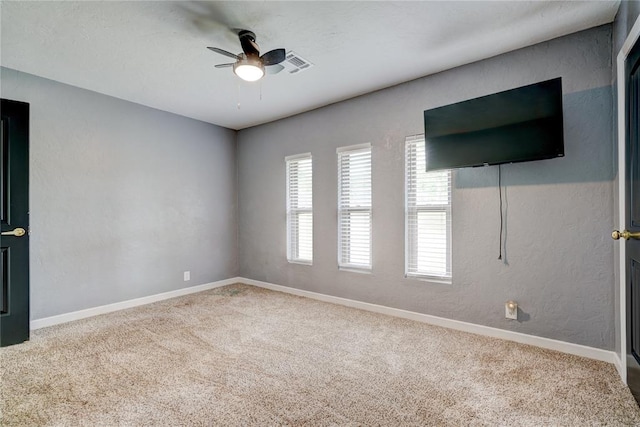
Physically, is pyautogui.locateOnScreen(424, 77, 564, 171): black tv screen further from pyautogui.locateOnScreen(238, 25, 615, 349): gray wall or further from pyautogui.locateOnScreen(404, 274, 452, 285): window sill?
pyautogui.locateOnScreen(404, 274, 452, 285): window sill

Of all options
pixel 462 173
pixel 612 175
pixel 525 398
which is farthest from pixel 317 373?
pixel 612 175

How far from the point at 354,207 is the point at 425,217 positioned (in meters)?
0.92

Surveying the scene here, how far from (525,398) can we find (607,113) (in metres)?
2.25

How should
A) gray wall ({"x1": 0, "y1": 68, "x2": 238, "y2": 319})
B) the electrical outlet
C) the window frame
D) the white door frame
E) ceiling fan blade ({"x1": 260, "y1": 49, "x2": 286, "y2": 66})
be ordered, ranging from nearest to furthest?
1. the white door frame
2. ceiling fan blade ({"x1": 260, "y1": 49, "x2": 286, "y2": 66})
3. the electrical outlet
4. gray wall ({"x1": 0, "y1": 68, "x2": 238, "y2": 319})
5. the window frame

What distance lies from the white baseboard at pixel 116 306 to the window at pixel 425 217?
3.15 m

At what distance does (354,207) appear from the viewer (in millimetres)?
3973

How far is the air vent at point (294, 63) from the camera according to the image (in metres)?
2.90

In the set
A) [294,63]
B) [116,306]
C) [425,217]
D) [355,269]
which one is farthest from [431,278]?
[116,306]

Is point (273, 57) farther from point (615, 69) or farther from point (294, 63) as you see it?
point (615, 69)

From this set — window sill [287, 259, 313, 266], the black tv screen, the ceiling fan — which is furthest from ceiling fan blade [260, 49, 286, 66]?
window sill [287, 259, 313, 266]

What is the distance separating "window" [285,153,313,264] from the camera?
4484 millimetres

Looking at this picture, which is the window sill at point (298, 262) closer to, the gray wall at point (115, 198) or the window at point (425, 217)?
the gray wall at point (115, 198)

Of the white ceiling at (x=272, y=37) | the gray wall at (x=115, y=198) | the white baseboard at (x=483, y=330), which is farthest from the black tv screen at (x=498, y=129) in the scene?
the gray wall at (x=115, y=198)

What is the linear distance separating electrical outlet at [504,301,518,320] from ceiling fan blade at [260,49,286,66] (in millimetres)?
2919
